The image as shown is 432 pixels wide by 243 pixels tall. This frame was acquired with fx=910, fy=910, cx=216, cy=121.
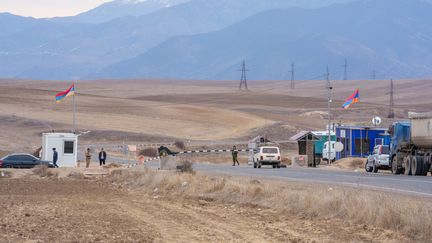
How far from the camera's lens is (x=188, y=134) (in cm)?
9575

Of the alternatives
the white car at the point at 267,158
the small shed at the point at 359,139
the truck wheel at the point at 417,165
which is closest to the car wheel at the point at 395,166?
the truck wheel at the point at 417,165

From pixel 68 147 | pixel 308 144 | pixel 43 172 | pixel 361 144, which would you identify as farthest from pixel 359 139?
pixel 43 172

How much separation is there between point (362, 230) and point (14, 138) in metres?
68.2

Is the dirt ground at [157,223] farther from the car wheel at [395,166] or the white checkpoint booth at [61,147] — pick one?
the white checkpoint booth at [61,147]

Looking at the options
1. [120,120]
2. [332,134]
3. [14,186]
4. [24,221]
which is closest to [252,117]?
[120,120]

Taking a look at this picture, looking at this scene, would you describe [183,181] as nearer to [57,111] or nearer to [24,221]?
[24,221]

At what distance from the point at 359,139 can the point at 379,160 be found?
18.3 metres

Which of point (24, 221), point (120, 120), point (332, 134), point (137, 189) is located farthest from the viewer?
point (120, 120)

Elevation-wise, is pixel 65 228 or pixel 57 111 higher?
pixel 57 111

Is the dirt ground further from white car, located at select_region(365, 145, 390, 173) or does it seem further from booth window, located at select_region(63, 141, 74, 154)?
booth window, located at select_region(63, 141, 74, 154)

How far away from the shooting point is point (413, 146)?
137 feet

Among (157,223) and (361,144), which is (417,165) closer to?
(157,223)

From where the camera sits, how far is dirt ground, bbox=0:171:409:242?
16.3 meters

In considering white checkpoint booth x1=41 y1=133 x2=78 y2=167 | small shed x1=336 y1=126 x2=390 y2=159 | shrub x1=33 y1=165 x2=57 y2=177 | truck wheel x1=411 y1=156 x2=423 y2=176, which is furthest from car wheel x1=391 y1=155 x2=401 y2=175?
white checkpoint booth x1=41 y1=133 x2=78 y2=167
